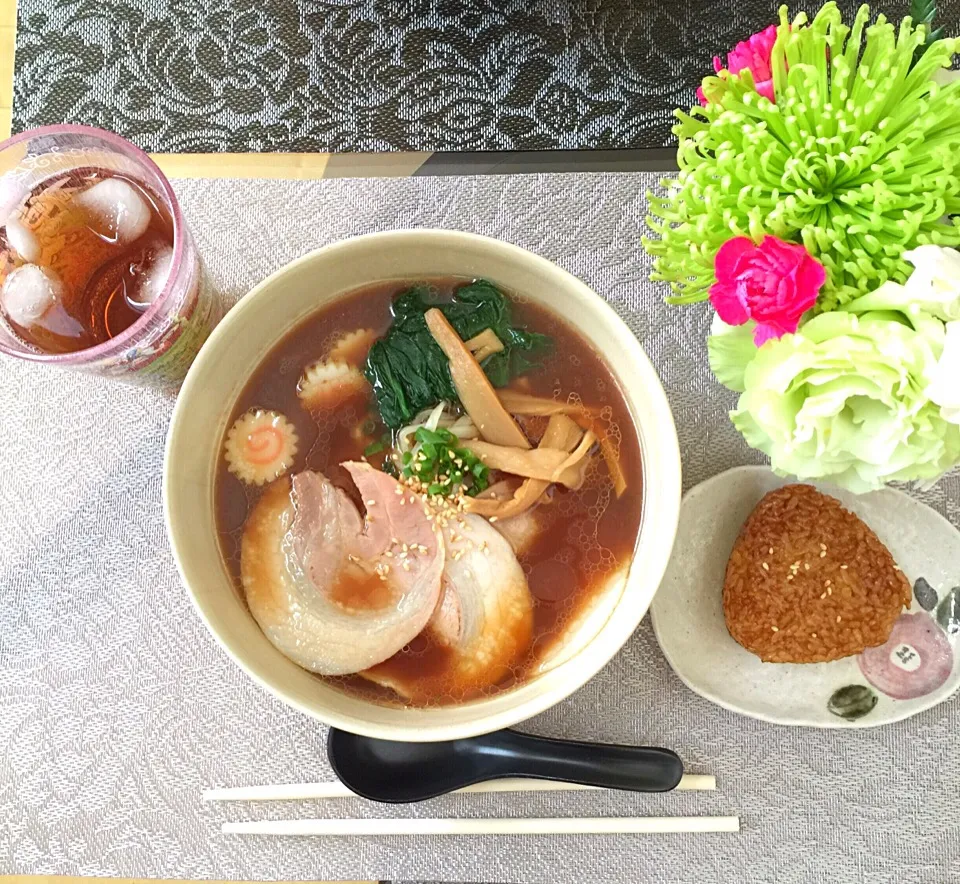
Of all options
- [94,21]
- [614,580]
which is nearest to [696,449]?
[614,580]

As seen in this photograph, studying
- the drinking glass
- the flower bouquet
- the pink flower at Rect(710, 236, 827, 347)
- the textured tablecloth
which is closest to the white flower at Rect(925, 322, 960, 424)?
the flower bouquet

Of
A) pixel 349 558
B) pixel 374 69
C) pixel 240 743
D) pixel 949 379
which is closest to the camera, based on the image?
pixel 949 379

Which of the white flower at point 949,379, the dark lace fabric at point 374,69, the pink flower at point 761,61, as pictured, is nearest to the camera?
the white flower at point 949,379

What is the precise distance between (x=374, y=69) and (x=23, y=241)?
0.53 m

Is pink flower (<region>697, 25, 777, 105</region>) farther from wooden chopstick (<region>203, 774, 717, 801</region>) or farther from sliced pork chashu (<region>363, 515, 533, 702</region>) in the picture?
wooden chopstick (<region>203, 774, 717, 801</region>)

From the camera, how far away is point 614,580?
0.81 metres

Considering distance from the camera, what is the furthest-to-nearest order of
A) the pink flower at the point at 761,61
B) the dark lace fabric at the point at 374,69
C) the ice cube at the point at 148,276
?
the dark lace fabric at the point at 374,69, the ice cube at the point at 148,276, the pink flower at the point at 761,61

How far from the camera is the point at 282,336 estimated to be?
83cm

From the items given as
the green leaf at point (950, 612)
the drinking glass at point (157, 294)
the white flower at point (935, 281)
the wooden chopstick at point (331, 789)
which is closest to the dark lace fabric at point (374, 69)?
the drinking glass at point (157, 294)

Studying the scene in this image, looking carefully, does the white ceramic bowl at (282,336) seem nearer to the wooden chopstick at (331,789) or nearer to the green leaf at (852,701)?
the wooden chopstick at (331,789)

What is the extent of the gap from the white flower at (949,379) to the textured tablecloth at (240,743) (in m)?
0.33

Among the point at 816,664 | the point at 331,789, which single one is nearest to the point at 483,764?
the point at 331,789

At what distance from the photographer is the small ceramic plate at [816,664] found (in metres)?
0.92

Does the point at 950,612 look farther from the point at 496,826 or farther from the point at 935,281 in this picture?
the point at 496,826
